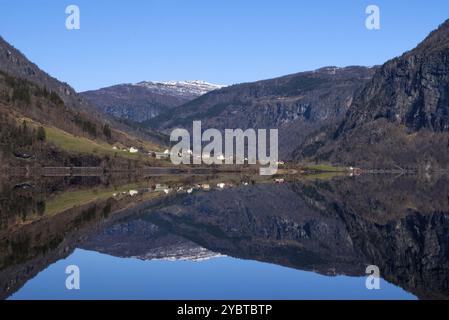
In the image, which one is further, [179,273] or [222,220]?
[222,220]

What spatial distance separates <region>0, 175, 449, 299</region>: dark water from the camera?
36.9 m

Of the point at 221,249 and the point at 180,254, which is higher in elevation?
the point at 180,254

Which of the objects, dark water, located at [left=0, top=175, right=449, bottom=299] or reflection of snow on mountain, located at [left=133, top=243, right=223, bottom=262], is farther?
reflection of snow on mountain, located at [left=133, top=243, right=223, bottom=262]

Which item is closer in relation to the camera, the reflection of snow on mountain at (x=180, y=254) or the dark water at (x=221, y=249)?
the dark water at (x=221, y=249)

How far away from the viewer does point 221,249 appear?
57062 millimetres

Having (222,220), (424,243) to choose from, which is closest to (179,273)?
(424,243)

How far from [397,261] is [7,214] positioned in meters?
38.3

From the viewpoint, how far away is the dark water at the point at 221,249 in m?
36.9

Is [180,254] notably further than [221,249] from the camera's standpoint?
No
